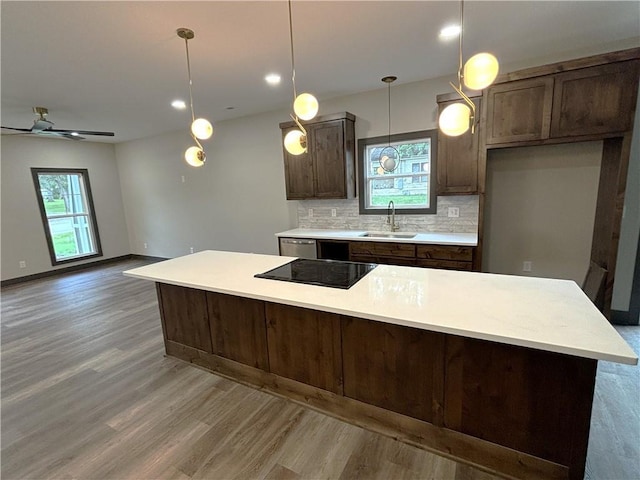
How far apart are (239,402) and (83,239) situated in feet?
20.8

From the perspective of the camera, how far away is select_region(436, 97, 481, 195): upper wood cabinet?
320 cm

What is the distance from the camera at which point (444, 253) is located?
127 inches

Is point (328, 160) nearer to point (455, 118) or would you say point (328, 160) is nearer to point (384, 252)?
point (384, 252)

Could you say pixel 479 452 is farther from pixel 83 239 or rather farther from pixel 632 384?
pixel 83 239

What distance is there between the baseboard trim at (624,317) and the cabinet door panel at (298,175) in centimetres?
356

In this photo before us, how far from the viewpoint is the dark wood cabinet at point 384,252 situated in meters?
3.39

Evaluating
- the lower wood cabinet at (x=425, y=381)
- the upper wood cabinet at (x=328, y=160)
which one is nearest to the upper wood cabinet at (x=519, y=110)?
the upper wood cabinet at (x=328, y=160)

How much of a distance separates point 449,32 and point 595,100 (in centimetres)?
136

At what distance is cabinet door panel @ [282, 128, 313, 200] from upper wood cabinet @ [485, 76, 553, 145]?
2178mm

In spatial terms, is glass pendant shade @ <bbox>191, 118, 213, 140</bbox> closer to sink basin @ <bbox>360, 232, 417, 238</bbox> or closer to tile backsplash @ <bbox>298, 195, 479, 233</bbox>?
sink basin @ <bbox>360, 232, 417, 238</bbox>

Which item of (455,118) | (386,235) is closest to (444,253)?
(386,235)

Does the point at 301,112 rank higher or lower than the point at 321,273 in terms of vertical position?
higher

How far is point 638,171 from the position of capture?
280 centimetres

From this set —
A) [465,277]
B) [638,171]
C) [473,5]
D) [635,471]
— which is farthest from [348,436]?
[638,171]
